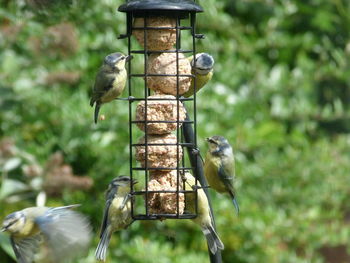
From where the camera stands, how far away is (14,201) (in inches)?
213

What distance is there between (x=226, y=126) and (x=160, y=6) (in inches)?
110

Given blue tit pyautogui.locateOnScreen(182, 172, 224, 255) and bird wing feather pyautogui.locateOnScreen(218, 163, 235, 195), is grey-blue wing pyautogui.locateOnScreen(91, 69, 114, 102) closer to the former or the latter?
blue tit pyautogui.locateOnScreen(182, 172, 224, 255)

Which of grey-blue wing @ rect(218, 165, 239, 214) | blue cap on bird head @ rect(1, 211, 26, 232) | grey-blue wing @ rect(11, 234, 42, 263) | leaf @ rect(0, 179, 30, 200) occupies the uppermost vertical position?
grey-blue wing @ rect(218, 165, 239, 214)

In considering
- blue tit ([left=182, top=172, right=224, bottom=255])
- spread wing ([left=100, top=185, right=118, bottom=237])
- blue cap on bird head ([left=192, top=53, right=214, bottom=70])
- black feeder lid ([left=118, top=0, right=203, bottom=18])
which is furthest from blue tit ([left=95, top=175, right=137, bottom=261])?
black feeder lid ([left=118, top=0, right=203, bottom=18])

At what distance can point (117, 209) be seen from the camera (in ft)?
12.7

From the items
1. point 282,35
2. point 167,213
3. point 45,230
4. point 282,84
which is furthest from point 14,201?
point 282,35

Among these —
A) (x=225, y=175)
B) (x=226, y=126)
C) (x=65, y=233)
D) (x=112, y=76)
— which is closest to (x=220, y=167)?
(x=225, y=175)

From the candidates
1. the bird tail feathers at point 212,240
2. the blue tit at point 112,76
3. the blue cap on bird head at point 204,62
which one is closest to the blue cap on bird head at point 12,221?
the blue tit at point 112,76

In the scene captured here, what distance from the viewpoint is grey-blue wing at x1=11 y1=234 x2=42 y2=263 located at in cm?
406

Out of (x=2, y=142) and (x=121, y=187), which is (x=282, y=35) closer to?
(x=2, y=142)

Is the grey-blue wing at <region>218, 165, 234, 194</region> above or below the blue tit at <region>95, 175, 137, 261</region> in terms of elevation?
above

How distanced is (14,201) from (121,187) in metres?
1.68

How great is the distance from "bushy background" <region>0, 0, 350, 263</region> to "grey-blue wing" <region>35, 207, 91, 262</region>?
43.8 inches

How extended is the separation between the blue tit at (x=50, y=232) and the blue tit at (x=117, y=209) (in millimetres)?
106
